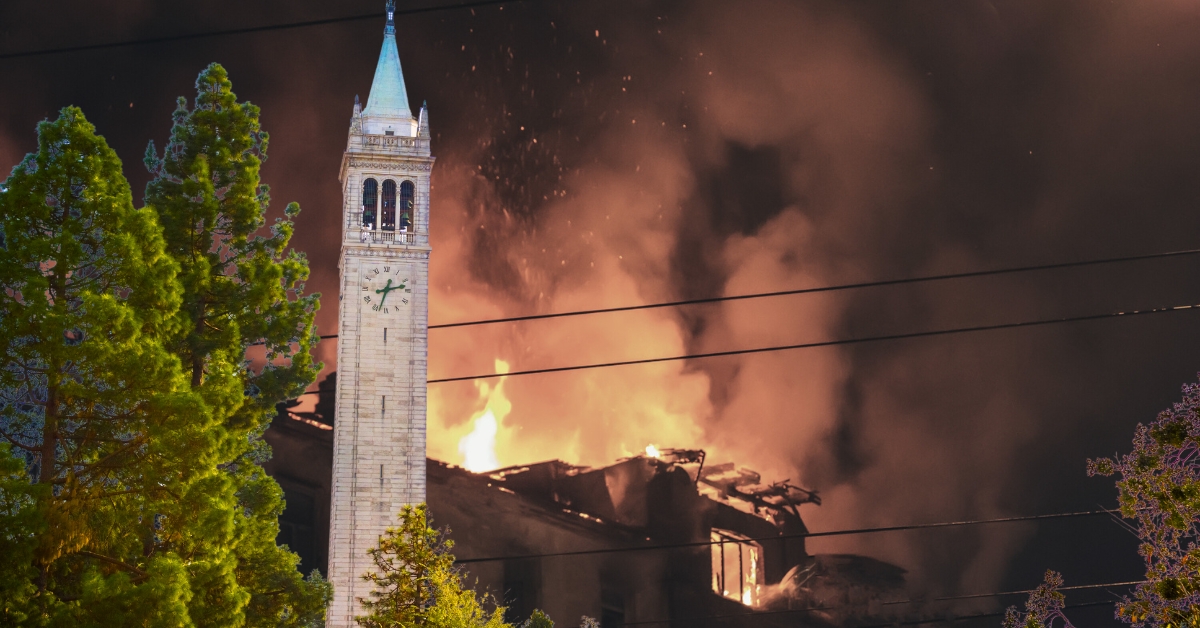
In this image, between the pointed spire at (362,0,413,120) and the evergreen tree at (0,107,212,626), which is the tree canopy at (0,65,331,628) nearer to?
the evergreen tree at (0,107,212,626)

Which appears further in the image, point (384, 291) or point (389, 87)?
point (389, 87)

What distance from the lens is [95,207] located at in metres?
21.0

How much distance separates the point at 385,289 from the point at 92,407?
40992 mm

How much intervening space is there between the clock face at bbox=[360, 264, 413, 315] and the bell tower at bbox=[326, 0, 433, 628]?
2.0 inches

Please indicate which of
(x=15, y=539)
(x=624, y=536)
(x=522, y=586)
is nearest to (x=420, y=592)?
(x=15, y=539)

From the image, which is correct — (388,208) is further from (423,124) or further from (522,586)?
(522,586)

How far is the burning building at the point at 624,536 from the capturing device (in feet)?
234

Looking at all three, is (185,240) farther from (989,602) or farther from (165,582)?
(989,602)

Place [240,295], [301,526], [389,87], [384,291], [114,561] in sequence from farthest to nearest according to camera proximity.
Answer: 1. [301,526]
2. [389,87]
3. [384,291]
4. [240,295]
5. [114,561]

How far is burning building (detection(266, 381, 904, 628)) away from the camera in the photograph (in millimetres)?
71438

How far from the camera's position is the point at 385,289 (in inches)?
2405

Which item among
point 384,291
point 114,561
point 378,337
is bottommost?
point 114,561

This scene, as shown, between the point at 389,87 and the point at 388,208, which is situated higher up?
the point at 389,87

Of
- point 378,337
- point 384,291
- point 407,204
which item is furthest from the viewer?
point 407,204
